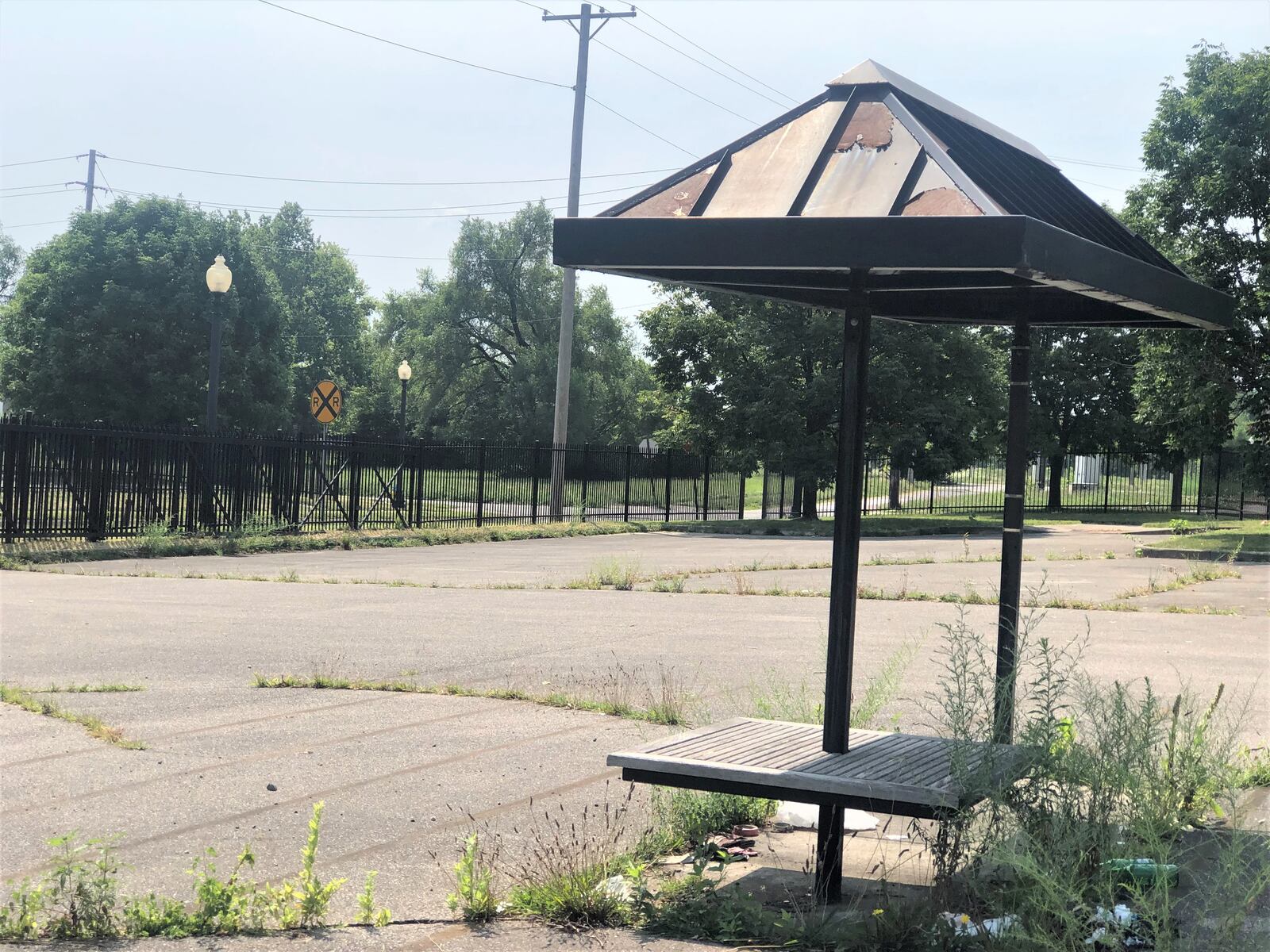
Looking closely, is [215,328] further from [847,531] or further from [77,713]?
[847,531]

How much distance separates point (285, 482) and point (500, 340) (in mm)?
42163

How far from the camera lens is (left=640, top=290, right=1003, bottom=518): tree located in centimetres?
3781

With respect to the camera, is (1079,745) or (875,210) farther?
(875,210)

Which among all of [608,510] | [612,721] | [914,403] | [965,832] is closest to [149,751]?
[612,721]

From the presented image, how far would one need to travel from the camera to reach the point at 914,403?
127 ft

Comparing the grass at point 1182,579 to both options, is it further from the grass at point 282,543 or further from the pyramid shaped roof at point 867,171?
the grass at point 282,543

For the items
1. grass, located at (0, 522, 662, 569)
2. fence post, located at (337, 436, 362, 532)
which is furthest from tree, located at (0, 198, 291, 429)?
grass, located at (0, 522, 662, 569)

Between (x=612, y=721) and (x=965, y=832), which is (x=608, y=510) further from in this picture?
(x=965, y=832)

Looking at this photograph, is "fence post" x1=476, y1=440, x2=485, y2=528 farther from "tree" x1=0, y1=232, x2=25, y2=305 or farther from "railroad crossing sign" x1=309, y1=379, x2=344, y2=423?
"tree" x1=0, y1=232, x2=25, y2=305

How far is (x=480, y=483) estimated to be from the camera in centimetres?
3105

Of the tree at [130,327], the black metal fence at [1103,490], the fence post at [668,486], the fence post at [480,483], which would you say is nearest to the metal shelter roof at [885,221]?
the fence post at [480,483]

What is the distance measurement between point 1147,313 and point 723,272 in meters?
1.99

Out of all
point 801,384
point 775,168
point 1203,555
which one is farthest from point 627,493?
point 775,168

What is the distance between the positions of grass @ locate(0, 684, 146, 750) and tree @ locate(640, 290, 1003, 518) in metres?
30.0
